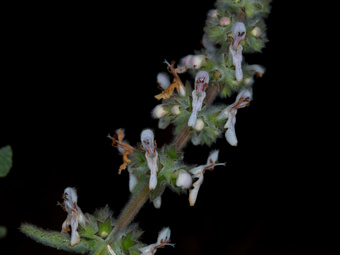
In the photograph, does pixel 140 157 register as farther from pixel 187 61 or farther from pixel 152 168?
pixel 187 61

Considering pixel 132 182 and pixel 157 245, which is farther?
pixel 132 182

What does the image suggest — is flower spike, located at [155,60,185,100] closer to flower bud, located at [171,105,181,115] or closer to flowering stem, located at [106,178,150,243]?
flower bud, located at [171,105,181,115]

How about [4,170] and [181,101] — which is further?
[181,101]

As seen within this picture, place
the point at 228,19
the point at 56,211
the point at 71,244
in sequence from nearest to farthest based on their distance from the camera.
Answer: the point at 71,244, the point at 228,19, the point at 56,211

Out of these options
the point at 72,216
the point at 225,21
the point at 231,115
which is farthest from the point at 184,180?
the point at 225,21

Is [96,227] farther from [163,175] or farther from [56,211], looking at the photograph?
[56,211]

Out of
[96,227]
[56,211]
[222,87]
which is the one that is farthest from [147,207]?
[222,87]
